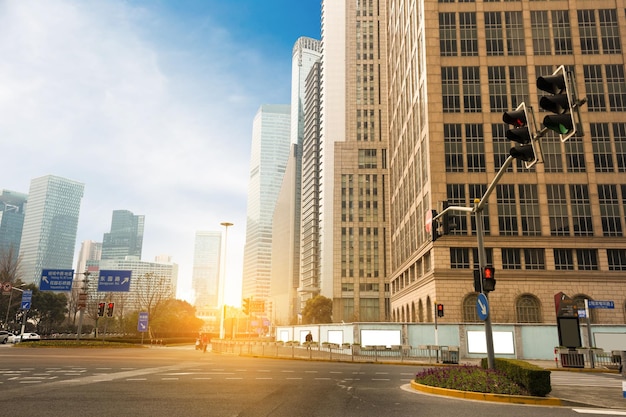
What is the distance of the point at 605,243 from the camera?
52906 millimetres

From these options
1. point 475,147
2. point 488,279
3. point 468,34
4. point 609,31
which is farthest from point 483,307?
point 609,31

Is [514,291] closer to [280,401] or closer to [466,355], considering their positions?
[466,355]

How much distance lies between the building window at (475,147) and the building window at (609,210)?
14.1m

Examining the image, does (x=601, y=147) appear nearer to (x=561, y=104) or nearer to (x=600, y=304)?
(x=600, y=304)

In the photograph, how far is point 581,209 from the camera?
179ft

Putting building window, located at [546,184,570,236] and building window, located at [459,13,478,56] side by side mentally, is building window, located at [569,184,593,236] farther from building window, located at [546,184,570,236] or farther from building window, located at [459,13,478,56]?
building window, located at [459,13,478,56]

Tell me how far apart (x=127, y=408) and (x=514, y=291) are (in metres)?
49.2

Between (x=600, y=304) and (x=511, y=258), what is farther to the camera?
(x=511, y=258)

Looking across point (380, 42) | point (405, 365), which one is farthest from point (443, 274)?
point (380, 42)

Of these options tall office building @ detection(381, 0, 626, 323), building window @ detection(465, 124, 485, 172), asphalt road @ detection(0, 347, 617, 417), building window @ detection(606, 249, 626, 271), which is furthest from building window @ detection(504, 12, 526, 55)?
asphalt road @ detection(0, 347, 617, 417)

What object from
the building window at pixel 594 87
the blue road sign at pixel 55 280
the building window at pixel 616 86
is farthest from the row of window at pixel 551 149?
the blue road sign at pixel 55 280

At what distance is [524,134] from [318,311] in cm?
11223

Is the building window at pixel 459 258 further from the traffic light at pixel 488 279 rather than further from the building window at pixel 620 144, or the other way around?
the traffic light at pixel 488 279

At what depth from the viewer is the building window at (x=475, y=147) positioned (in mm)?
56656
